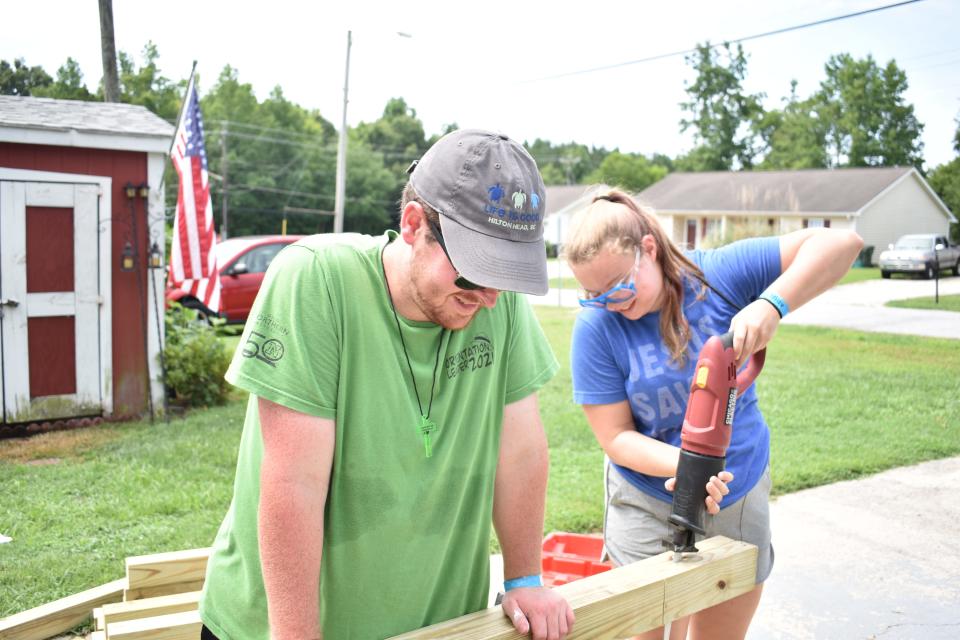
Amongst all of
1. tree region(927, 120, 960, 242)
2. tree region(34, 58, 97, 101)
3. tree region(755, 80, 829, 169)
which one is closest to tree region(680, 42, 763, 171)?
tree region(755, 80, 829, 169)

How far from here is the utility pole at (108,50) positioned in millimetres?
13156

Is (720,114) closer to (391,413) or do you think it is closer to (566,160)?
(566,160)

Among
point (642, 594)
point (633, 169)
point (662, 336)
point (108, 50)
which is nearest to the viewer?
point (642, 594)

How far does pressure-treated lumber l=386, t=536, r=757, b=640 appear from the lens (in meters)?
1.75

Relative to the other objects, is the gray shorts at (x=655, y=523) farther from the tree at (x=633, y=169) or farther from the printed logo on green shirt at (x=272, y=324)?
the tree at (x=633, y=169)

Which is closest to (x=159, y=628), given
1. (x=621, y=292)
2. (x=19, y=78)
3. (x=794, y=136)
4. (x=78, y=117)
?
(x=621, y=292)

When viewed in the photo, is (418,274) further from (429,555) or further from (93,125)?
(93,125)

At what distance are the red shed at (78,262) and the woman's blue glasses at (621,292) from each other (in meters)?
6.72

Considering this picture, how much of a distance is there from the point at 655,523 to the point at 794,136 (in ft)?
210

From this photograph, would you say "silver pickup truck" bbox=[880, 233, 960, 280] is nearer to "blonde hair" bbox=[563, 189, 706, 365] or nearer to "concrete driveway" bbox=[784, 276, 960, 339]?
"concrete driveway" bbox=[784, 276, 960, 339]

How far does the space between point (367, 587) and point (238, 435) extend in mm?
6294

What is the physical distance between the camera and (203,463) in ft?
21.5

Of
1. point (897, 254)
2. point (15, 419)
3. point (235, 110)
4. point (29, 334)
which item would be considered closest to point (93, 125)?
point (29, 334)

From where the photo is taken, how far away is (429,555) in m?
1.69
